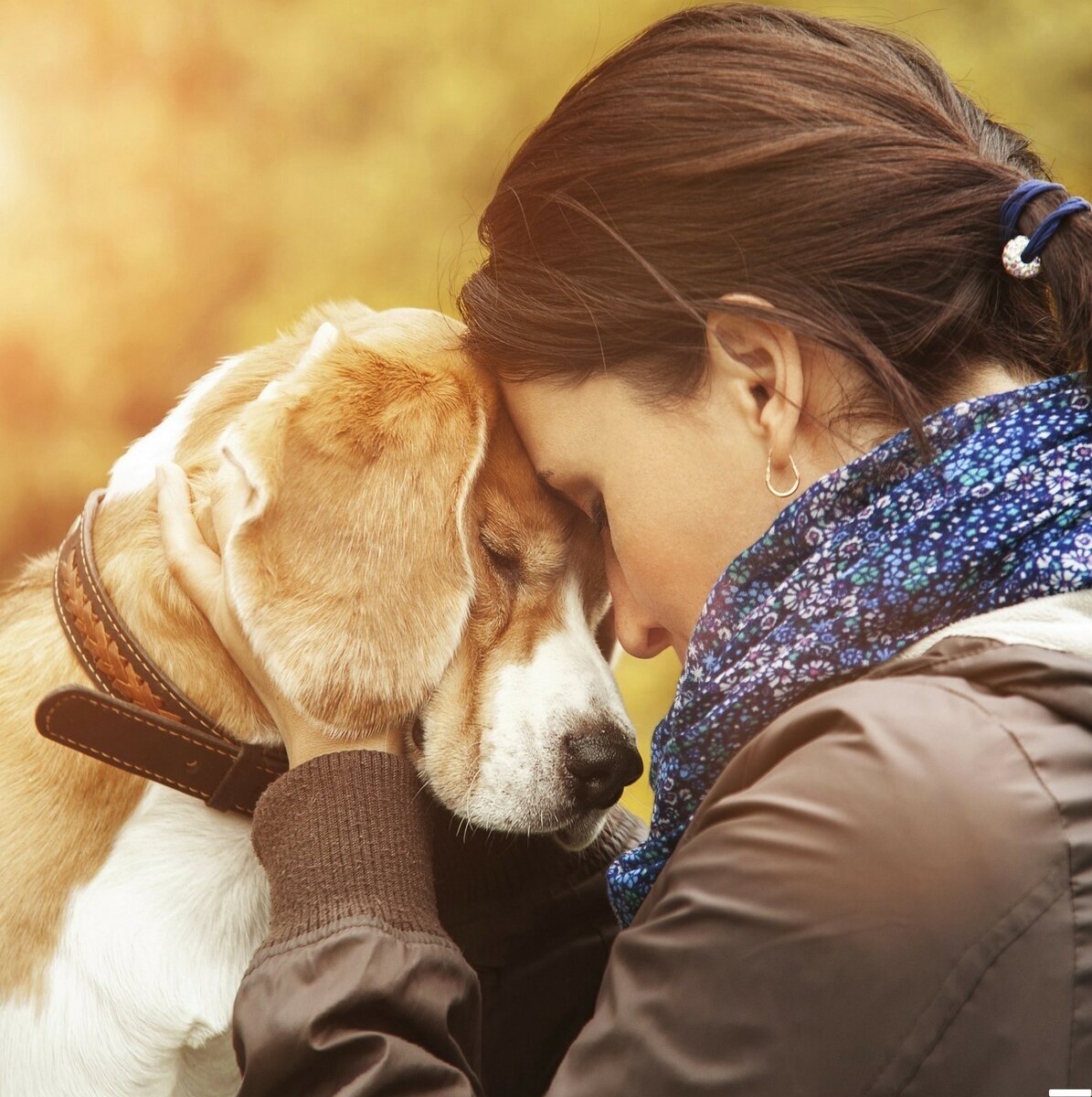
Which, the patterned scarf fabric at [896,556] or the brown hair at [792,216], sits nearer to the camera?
the patterned scarf fabric at [896,556]

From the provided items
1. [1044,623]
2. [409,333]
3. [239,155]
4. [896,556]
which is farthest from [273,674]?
[239,155]

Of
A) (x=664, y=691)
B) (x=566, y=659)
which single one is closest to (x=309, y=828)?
(x=566, y=659)

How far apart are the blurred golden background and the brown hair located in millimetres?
704

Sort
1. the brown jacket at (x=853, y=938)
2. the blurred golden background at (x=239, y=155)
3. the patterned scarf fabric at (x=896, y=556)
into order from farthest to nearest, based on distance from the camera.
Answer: the blurred golden background at (x=239, y=155), the patterned scarf fabric at (x=896, y=556), the brown jacket at (x=853, y=938)

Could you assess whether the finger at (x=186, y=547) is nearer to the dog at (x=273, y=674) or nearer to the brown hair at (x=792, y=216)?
the dog at (x=273, y=674)

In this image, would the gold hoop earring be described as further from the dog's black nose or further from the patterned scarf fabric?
the dog's black nose

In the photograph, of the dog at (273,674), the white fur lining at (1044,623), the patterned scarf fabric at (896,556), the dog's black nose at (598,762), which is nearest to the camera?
the white fur lining at (1044,623)

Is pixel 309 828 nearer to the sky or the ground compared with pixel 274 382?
nearer to the ground

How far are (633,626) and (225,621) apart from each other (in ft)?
1.59

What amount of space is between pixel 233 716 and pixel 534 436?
0.48 meters

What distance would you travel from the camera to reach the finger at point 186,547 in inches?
50.2

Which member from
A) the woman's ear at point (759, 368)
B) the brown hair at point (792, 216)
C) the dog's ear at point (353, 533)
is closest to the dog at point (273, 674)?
the dog's ear at point (353, 533)

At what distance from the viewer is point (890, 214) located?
43.9 inches

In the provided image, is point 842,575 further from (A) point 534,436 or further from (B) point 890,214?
(A) point 534,436
